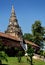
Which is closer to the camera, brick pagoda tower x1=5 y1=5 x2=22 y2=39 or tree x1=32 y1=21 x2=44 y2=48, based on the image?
tree x1=32 y1=21 x2=44 y2=48

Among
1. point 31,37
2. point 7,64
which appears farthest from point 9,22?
point 7,64

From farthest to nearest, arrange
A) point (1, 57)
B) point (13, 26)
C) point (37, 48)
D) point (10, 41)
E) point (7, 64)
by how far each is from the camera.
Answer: point (13, 26), point (37, 48), point (10, 41), point (7, 64), point (1, 57)

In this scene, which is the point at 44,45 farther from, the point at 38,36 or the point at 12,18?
the point at 12,18

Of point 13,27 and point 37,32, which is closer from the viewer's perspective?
point 37,32

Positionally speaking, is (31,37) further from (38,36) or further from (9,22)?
(9,22)

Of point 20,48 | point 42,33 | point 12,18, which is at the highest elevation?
point 12,18

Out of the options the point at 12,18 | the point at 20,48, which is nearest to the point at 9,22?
the point at 12,18

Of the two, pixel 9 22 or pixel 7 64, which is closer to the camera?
pixel 7 64

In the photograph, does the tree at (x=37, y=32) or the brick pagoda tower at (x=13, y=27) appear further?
the brick pagoda tower at (x=13, y=27)

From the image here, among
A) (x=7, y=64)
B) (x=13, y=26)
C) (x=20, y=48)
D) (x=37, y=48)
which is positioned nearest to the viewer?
(x=7, y=64)

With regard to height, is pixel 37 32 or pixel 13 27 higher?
pixel 13 27

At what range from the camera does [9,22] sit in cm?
7519

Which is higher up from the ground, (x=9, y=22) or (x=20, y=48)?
(x=9, y=22)

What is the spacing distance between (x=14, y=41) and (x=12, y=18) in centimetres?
2103
